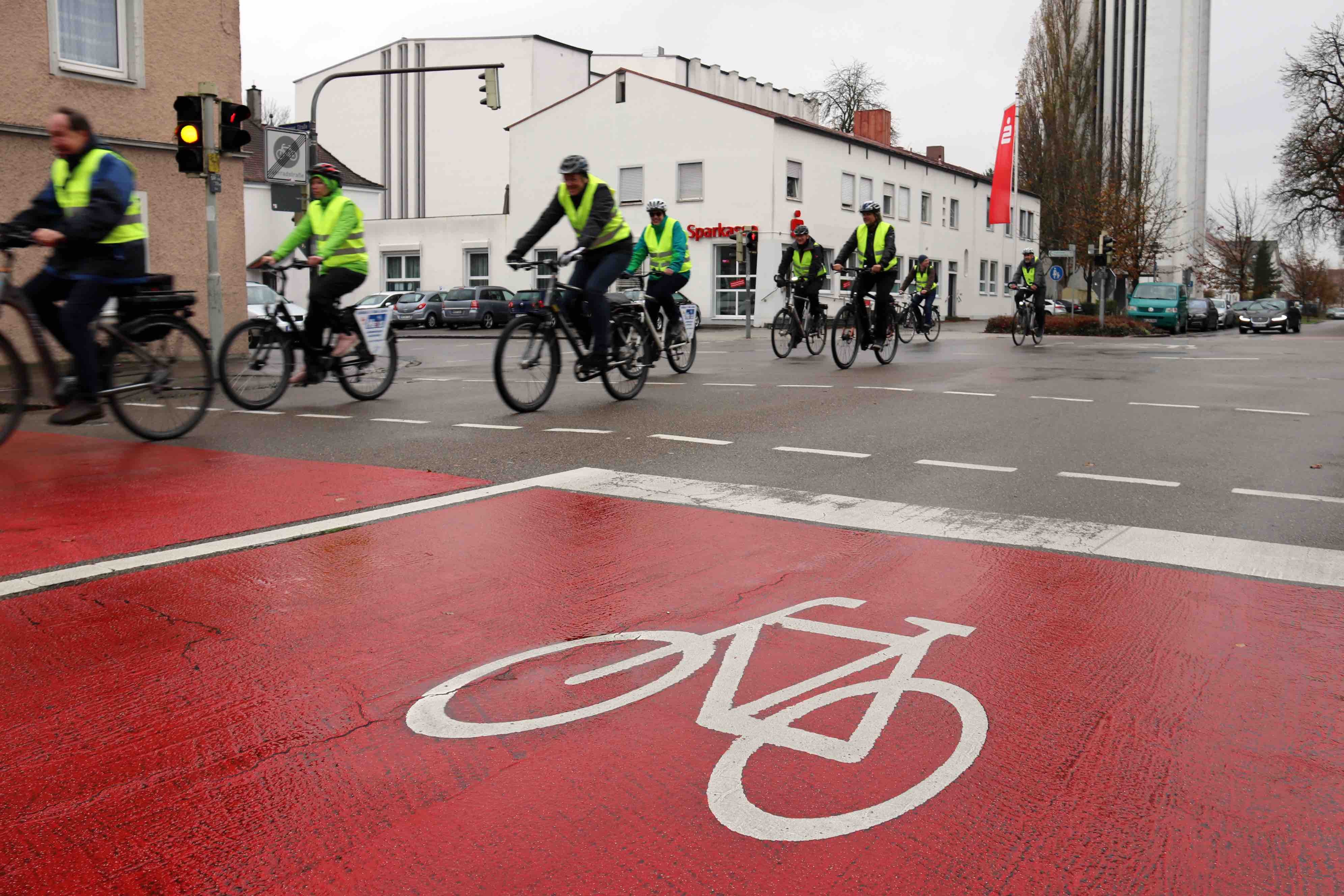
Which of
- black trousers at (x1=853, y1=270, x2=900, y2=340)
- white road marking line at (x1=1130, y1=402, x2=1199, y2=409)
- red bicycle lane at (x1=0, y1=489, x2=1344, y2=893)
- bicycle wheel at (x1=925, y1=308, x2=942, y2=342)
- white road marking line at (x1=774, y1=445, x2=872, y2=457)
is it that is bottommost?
red bicycle lane at (x1=0, y1=489, x2=1344, y2=893)

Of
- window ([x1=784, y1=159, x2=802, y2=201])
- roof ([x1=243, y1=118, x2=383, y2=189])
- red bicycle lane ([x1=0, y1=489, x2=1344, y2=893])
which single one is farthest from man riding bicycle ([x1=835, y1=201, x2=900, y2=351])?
roof ([x1=243, y1=118, x2=383, y2=189])

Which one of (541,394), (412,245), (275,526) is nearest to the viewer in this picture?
(275,526)

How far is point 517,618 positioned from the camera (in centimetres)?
405

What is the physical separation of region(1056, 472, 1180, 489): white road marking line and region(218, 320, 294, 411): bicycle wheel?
6.49 m

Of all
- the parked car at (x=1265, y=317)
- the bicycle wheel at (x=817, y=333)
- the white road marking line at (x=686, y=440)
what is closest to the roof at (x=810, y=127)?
the parked car at (x=1265, y=317)

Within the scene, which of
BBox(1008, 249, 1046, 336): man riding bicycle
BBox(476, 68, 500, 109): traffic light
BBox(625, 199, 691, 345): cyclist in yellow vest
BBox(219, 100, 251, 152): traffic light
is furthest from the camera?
BBox(476, 68, 500, 109): traffic light

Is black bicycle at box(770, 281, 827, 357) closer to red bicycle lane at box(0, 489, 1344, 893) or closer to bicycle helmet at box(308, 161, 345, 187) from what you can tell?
bicycle helmet at box(308, 161, 345, 187)

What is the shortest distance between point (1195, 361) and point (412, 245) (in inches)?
1585

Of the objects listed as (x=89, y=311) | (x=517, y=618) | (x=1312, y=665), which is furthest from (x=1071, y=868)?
(x=89, y=311)

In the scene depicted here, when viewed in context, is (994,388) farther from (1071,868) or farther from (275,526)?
(1071,868)

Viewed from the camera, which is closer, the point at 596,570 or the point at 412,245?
the point at 596,570

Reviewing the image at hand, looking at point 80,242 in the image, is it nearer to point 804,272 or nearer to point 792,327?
point 804,272

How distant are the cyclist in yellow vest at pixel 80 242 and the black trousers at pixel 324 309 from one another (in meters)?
2.67

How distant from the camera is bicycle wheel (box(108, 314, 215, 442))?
26.7ft
